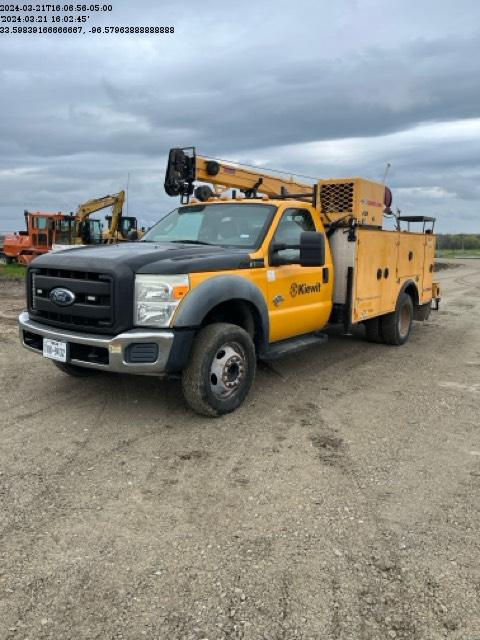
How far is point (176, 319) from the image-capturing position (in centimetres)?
450

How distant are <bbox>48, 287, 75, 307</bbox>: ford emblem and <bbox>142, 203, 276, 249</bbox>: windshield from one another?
5.20ft

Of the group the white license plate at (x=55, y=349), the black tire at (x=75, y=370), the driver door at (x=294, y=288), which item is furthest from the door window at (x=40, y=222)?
the white license plate at (x=55, y=349)

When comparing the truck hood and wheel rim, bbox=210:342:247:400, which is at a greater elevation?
the truck hood

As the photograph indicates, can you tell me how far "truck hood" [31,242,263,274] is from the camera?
4.54 m

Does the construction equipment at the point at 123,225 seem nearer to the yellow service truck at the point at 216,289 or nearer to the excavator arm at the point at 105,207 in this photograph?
the excavator arm at the point at 105,207

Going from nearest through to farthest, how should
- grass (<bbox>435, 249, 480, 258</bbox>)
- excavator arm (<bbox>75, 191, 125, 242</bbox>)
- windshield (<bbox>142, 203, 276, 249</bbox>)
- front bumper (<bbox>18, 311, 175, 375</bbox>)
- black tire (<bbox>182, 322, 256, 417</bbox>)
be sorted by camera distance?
front bumper (<bbox>18, 311, 175, 375</bbox>) → black tire (<bbox>182, 322, 256, 417</bbox>) → windshield (<bbox>142, 203, 276, 249</bbox>) → excavator arm (<bbox>75, 191, 125, 242</bbox>) → grass (<bbox>435, 249, 480, 258</bbox>)

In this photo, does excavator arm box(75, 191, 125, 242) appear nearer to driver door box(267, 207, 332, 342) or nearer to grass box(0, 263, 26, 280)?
grass box(0, 263, 26, 280)

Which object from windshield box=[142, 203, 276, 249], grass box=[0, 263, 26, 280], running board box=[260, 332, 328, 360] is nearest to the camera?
running board box=[260, 332, 328, 360]

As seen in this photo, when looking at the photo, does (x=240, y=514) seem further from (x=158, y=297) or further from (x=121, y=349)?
(x=158, y=297)

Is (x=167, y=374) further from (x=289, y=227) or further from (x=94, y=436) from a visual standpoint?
(x=289, y=227)

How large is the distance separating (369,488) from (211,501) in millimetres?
1065

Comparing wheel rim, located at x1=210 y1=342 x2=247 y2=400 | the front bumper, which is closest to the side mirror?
wheel rim, located at x1=210 y1=342 x2=247 y2=400

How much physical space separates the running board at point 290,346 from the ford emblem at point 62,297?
1906 millimetres

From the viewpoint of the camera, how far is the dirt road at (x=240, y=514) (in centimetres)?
247
